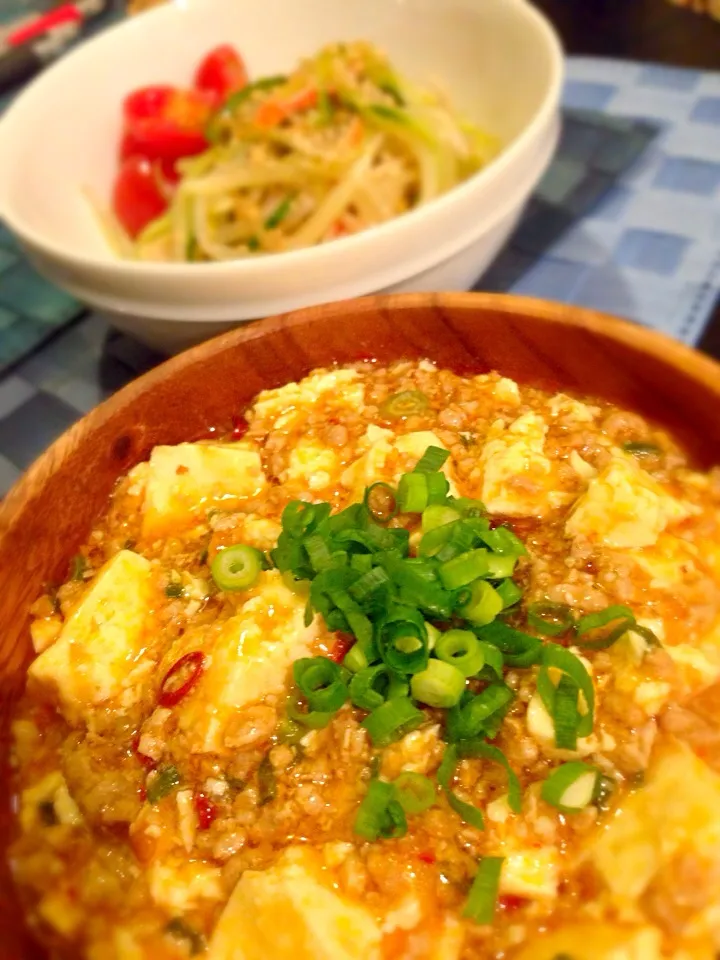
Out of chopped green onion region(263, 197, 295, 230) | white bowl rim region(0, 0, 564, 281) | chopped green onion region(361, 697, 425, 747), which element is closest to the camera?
chopped green onion region(361, 697, 425, 747)

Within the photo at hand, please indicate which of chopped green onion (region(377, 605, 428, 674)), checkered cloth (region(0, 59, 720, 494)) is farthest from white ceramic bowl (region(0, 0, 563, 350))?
chopped green onion (region(377, 605, 428, 674))

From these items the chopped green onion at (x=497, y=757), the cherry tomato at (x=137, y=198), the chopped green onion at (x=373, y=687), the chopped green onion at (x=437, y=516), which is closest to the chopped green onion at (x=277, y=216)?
the cherry tomato at (x=137, y=198)

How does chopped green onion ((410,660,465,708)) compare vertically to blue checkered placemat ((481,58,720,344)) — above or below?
above

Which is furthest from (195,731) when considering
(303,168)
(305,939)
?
(303,168)

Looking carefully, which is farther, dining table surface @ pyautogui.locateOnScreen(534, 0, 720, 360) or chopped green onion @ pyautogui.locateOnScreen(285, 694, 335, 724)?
dining table surface @ pyautogui.locateOnScreen(534, 0, 720, 360)

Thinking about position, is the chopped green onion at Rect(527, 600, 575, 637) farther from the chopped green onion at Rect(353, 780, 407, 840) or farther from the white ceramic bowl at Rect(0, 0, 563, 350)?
the white ceramic bowl at Rect(0, 0, 563, 350)

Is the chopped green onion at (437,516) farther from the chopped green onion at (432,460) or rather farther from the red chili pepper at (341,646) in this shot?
the red chili pepper at (341,646)

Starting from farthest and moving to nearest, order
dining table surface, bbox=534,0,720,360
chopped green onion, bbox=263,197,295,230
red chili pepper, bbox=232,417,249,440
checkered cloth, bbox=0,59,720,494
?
1. dining table surface, bbox=534,0,720,360
2. chopped green onion, bbox=263,197,295,230
3. checkered cloth, bbox=0,59,720,494
4. red chili pepper, bbox=232,417,249,440
